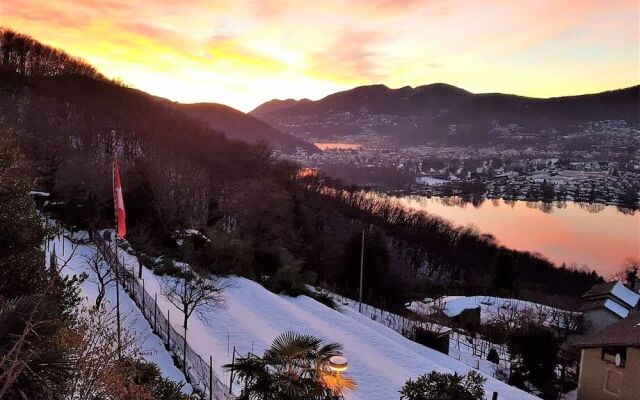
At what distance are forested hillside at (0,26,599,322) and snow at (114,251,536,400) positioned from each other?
263 cm

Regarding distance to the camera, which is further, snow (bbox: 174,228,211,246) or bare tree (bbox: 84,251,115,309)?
snow (bbox: 174,228,211,246)

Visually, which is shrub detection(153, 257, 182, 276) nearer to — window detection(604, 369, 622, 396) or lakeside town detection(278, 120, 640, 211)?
window detection(604, 369, 622, 396)

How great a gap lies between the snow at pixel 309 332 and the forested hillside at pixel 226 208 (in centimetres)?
263

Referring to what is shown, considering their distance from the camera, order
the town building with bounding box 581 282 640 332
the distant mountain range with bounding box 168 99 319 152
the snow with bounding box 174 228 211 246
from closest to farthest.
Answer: the snow with bounding box 174 228 211 246, the town building with bounding box 581 282 640 332, the distant mountain range with bounding box 168 99 319 152

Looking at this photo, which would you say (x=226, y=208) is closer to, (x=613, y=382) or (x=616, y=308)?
(x=616, y=308)

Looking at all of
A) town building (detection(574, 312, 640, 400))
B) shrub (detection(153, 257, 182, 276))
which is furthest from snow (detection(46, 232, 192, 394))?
town building (detection(574, 312, 640, 400))

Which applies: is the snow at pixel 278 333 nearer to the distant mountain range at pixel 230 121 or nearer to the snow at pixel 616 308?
the snow at pixel 616 308

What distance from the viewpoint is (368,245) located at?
37.0 meters

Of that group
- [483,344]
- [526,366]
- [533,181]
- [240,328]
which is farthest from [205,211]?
[533,181]

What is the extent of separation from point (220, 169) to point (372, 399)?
48.4 m

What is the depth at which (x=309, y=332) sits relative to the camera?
645 inches

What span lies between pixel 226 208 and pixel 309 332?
2909 centimetres

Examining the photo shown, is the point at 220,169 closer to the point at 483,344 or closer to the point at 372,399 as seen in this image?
the point at 483,344

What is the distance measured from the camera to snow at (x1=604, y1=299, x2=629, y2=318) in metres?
30.3
